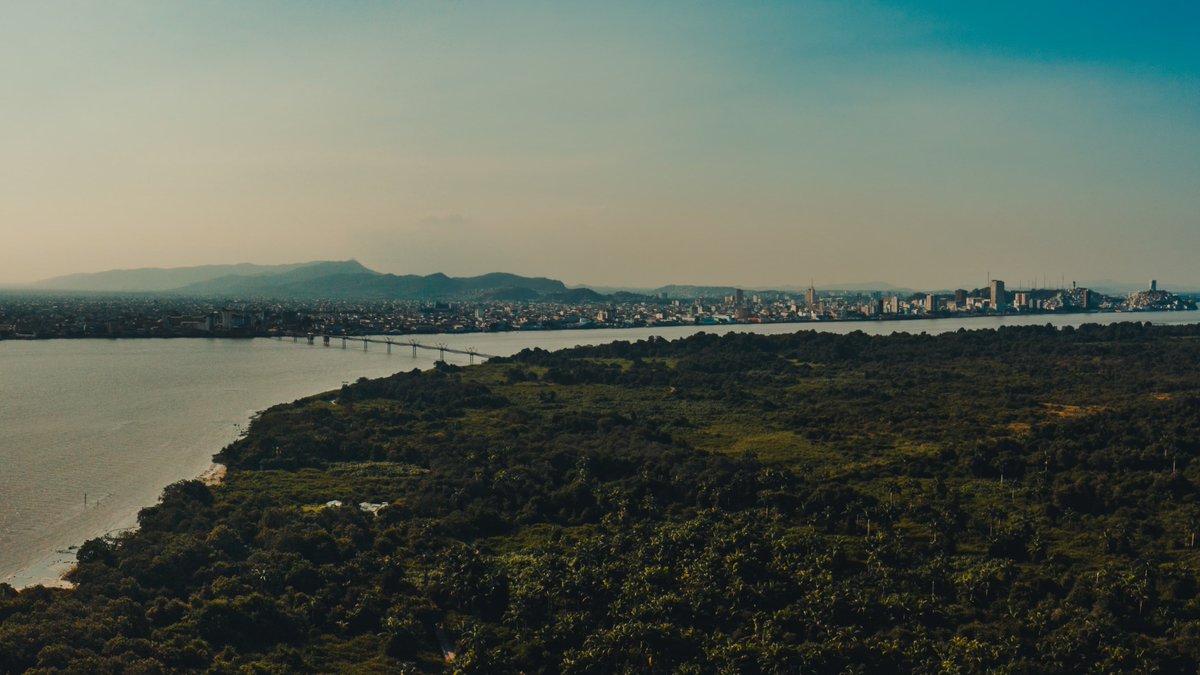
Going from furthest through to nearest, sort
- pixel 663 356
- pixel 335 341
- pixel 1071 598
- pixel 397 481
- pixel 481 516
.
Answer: pixel 335 341, pixel 663 356, pixel 397 481, pixel 481 516, pixel 1071 598

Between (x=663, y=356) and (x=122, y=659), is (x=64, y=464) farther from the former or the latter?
(x=663, y=356)

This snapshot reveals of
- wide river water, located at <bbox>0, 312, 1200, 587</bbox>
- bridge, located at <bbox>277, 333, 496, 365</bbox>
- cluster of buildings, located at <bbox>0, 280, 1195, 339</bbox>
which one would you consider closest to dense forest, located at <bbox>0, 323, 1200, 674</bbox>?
wide river water, located at <bbox>0, 312, 1200, 587</bbox>

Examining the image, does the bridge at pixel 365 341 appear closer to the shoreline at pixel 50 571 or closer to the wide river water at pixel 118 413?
the wide river water at pixel 118 413

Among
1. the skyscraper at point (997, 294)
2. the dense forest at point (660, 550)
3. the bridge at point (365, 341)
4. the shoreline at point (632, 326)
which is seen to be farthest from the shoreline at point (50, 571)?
the skyscraper at point (997, 294)

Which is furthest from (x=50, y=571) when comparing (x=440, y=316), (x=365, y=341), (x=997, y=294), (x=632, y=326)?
(x=997, y=294)

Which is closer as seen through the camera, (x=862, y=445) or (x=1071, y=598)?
(x=1071, y=598)

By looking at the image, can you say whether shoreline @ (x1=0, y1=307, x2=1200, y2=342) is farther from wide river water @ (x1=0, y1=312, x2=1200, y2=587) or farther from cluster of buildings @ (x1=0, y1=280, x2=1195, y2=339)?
wide river water @ (x1=0, y1=312, x2=1200, y2=587)

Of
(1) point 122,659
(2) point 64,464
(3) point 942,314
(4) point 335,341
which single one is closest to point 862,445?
(1) point 122,659
